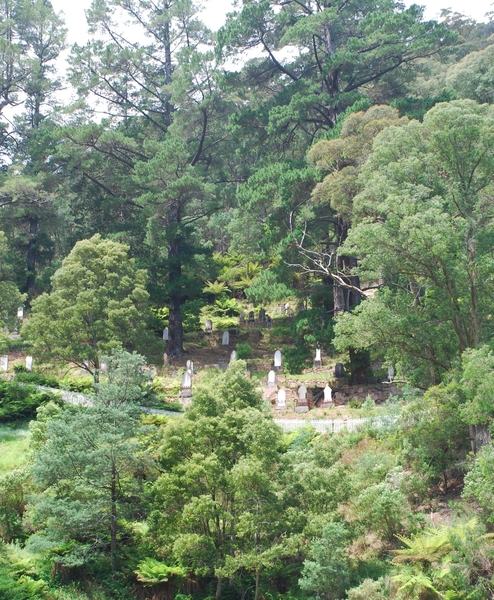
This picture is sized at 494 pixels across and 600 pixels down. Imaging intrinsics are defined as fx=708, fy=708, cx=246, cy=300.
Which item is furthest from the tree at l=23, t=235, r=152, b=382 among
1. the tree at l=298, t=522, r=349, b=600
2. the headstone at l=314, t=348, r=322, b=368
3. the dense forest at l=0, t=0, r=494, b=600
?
the tree at l=298, t=522, r=349, b=600

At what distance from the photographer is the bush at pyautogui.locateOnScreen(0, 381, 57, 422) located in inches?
899

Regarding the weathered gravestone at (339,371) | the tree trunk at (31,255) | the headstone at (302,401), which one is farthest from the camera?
the tree trunk at (31,255)

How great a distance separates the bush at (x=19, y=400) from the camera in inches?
899

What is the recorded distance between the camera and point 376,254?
18.2 m

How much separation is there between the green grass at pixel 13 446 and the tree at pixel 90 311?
116 inches

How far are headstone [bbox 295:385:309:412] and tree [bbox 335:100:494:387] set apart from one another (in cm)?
553

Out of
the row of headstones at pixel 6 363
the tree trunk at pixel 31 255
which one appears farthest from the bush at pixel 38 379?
the tree trunk at pixel 31 255

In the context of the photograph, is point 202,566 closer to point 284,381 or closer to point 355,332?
point 355,332

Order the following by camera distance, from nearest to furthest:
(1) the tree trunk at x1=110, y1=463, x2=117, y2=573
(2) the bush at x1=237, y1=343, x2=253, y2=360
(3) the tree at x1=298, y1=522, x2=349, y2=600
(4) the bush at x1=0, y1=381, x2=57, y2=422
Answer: (3) the tree at x1=298, y1=522, x2=349, y2=600, (1) the tree trunk at x1=110, y1=463, x2=117, y2=573, (4) the bush at x1=0, y1=381, x2=57, y2=422, (2) the bush at x1=237, y1=343, x2=253, y2=360

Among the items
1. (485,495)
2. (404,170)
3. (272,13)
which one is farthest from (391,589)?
(272,13)

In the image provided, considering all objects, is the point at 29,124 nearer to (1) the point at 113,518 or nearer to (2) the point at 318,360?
(2) the point at 318,360

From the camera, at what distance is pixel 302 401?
80.9 feet

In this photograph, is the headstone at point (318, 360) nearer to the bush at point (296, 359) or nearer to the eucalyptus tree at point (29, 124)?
the bush at point (296, 359)

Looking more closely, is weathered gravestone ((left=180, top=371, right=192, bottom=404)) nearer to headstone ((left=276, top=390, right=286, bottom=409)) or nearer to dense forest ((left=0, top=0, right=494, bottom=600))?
dense forest ((left=0, top=0, right=494, bottom=600))
